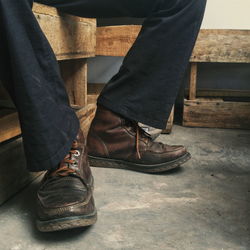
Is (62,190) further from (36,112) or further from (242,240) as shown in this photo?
(242,240)

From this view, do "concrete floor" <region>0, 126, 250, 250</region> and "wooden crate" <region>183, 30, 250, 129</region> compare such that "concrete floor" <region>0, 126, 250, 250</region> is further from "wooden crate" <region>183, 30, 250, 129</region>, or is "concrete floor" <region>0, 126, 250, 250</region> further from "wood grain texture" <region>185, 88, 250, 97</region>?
"wood grain texture" <region>185, 88, 250, 97</region>

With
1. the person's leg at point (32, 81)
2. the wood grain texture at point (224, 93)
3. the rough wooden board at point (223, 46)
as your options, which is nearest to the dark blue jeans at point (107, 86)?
the person's leg at point (32, 81)

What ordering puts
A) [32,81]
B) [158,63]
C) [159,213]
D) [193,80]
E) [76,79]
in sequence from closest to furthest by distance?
[32,81], [159,213], [158,63], [76,79], [193,80]

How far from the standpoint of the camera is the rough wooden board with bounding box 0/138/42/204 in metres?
0.91

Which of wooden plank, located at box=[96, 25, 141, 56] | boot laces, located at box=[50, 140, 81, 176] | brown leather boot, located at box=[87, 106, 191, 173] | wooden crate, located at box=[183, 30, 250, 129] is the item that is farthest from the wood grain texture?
boot laces, located at box=[50, 140, 81, 176]

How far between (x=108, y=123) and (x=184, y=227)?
468 mm

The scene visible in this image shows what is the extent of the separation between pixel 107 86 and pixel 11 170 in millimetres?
406

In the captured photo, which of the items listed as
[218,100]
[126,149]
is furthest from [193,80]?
[126,149]

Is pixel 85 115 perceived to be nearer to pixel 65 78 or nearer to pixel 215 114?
pixel 65 78

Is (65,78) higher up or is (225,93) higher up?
(65,78)

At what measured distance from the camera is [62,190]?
83cm

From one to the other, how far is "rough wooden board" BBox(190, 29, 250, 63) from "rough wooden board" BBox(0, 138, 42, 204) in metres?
1.08

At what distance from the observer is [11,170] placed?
952 mm

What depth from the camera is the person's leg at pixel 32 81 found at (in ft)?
2.32
